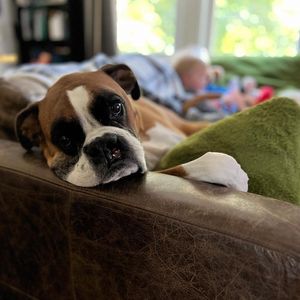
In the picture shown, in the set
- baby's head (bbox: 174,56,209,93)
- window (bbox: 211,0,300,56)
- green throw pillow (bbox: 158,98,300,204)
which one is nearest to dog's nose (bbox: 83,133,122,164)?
green throw pillow (bbox: 158,98,300,204)

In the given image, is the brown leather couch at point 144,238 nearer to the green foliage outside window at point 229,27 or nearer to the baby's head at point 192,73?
the baby's head at point 192,73

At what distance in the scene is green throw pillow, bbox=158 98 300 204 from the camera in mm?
849

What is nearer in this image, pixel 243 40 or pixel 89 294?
pixel 89 294

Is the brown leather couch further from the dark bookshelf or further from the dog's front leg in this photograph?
the dark bookshelf

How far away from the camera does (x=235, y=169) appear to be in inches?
33.1

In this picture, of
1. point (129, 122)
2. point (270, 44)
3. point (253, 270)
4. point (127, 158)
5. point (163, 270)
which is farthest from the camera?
point (270, 44)

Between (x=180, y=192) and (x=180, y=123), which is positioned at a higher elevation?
(x=180, y=192)

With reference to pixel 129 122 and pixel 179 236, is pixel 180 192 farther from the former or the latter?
pixel 129 122

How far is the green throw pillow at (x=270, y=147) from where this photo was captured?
85cm

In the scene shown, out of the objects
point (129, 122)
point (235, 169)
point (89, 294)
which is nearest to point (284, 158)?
point (235, 169)

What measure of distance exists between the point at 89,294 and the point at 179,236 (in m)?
0.35

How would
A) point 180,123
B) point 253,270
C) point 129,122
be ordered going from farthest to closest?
point 180,123
point 129,122
point 253,270

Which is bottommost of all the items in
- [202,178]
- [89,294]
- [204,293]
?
[89,294]

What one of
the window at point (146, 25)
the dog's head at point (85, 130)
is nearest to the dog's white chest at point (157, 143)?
the dog's head at point (85, 130)
